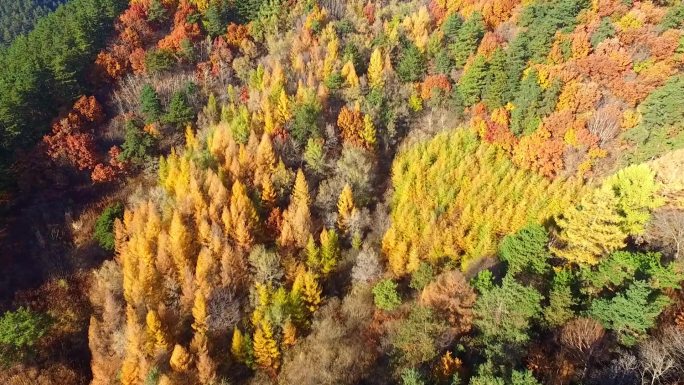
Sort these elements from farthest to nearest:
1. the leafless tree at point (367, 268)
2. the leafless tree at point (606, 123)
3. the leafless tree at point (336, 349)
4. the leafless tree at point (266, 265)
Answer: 1. the leafless tree at point (606, 123)
2. the leafless tree at point (367, 268)
3. the leafless tree at point (266, 265)
4. the leafless tree at point (336, 349)

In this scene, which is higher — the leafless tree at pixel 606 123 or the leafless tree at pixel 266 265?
the leafless tree at pixel 606 123

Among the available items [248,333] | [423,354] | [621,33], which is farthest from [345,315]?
[621,33]

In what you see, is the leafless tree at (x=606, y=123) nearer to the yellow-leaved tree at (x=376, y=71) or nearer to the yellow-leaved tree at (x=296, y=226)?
the yellow-leaved tree at (x=376, y=71)

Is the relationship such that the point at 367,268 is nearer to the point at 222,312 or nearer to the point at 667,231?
the point at 222,312

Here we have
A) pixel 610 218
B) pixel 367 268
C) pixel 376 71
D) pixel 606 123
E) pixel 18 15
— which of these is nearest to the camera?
pixel 610 218

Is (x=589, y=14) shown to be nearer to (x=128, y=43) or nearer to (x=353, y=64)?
(x=353, y=64)

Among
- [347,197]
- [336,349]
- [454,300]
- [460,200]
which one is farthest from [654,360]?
[347,197]

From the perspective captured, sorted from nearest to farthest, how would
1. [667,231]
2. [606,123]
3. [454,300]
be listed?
[454,300], [667,231], [606,123]

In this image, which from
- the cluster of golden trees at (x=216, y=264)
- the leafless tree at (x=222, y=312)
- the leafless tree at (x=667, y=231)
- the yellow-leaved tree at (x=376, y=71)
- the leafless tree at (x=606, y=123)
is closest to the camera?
the leafless tree at (x=667, y=231)

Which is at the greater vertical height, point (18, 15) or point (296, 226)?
point (296, 226)

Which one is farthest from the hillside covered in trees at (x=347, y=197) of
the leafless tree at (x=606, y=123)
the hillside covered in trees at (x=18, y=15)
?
the hillside covered in trees at (x=18, y=15)
